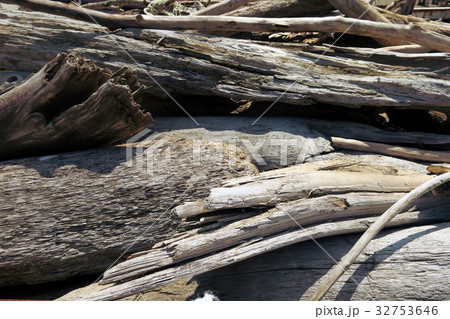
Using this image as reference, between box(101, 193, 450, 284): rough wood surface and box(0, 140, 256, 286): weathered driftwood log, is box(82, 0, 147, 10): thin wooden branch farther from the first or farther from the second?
box(101, 193, 450, 284): rough wood surface

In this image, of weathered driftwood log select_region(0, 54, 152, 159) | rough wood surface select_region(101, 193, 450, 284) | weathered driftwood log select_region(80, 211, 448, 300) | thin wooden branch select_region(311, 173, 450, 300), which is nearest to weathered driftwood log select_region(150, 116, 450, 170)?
weathered driftwood log select_region(0, 54, 152, 159)

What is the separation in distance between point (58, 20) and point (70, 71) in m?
1.61

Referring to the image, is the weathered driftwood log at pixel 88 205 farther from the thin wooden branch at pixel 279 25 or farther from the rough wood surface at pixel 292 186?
the thin wooden branch at pixel 279 25

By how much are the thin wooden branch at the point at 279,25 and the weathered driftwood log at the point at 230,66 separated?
231mm

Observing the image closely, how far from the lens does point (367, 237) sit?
262 cm

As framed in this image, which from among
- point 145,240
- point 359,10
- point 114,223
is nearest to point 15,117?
point 114,223

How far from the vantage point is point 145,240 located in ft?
10.6

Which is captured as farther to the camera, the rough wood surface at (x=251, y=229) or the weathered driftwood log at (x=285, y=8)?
the weathered driftwood log at (x=285, y=8)

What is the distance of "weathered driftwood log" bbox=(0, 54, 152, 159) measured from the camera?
130 inches

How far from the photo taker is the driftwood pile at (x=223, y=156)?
2758 mm

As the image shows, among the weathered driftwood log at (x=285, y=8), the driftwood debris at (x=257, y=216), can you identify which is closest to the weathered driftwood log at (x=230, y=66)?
the driftwood debris at (x=257, y=216)

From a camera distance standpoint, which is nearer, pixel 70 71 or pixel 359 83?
pixel 70 71

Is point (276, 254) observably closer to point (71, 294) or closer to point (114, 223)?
point (114, 223)

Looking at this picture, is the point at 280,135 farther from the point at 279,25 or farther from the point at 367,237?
the point at 367,237
